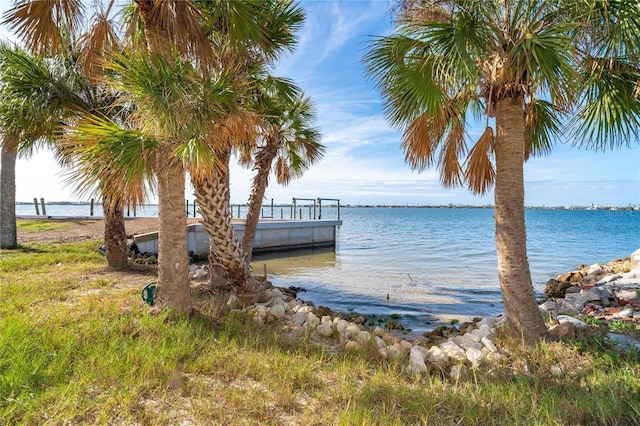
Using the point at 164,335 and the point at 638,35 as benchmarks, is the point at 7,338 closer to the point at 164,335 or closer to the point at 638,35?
the point at 164,335

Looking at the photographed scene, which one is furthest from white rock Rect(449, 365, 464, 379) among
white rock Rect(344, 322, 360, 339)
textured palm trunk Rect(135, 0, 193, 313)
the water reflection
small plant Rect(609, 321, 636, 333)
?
the water reflection

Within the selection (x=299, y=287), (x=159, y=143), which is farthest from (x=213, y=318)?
(x=299, y=287)

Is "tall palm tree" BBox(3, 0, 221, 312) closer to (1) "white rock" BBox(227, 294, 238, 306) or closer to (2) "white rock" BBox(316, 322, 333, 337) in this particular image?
(1) "white rock" BBox(227, 294, 238, 306)

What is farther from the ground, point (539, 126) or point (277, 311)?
point (539, 126)

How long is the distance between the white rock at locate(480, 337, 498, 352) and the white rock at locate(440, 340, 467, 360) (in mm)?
319

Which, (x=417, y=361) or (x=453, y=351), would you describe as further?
(x=453, y=351)

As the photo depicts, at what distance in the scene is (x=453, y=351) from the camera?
402 centimetres

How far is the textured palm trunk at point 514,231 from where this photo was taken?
4094 mm

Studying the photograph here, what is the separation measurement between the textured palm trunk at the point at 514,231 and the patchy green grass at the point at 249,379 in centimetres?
31

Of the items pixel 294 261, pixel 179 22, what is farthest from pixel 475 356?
pixel 294 261

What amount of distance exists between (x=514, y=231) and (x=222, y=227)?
4.18 meters

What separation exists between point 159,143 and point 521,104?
4.14 metres

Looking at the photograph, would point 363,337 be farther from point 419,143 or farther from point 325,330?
point 419,143

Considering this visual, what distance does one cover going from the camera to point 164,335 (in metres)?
3.71
